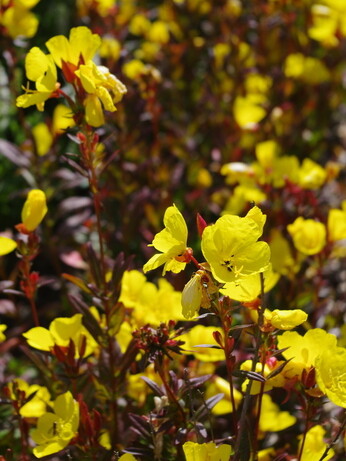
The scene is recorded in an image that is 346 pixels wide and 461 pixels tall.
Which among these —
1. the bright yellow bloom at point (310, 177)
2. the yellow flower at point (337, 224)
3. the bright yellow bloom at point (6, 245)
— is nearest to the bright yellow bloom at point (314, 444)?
the yellow flower at point (337, 224)

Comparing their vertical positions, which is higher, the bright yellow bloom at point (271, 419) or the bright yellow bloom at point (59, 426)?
the bright yellow bloom at point (59, 426)

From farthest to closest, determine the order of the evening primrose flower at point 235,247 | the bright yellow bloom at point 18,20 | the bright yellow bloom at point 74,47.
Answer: the bright yellow bloom at point 18,20 → the bright yellow bloom at point 74,47 → the evening primrose flower at point 235,247

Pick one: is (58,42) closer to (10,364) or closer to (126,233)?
(126,233)

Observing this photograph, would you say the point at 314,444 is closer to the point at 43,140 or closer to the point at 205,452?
the point at 205,452

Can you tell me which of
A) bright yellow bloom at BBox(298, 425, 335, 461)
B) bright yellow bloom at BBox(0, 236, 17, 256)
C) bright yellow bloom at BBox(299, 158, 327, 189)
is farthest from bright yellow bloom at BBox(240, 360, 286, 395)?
bright yellow bloom at BBox(299, 158, 327, 189)

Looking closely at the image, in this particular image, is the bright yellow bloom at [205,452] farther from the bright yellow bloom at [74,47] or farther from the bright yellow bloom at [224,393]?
the bright yellow bloom at [74,47]

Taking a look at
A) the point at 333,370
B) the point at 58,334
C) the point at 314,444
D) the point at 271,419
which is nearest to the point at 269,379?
the point at 333,370

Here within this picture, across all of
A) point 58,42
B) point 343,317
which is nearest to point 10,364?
point 343,317

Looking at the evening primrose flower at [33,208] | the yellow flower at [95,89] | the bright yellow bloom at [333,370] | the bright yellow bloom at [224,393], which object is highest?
the yellow flower at [95,89]
